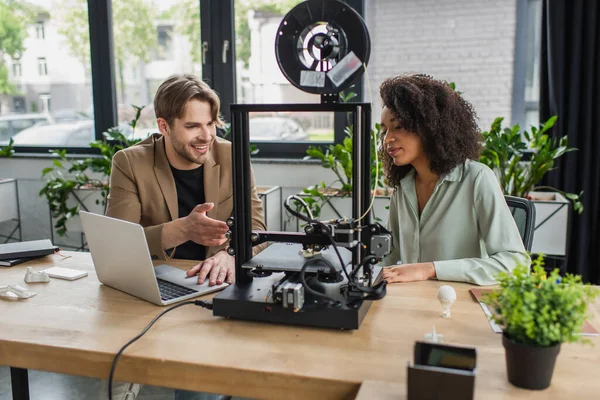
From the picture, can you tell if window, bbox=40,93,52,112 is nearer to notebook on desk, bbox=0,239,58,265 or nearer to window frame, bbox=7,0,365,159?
window frame, bbox=7,0,365,159

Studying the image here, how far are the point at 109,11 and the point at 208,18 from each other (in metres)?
0.80

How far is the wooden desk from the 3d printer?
0.05m

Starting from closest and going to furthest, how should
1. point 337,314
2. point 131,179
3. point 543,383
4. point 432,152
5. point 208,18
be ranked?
1. point 543,383
2. point 337,314
3. point 432,152
4. point 131,179
5. point 208,18

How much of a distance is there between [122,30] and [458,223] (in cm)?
329

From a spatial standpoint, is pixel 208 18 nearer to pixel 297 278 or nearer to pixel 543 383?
pixel 297 278

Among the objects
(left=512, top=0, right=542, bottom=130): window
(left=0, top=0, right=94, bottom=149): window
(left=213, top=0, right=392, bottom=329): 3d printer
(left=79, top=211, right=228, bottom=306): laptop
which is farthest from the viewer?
(left=0, top=0, right=94, bottom=149): window

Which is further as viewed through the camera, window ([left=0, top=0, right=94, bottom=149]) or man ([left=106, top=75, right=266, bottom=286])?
window ([left=0, top=0, right=94, bottom=149])

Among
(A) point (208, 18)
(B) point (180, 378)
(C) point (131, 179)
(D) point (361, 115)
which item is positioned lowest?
(B) point (180, 378)

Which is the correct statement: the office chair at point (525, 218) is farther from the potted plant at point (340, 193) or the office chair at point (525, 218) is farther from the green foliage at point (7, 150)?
the green foliage at point (7, 150)

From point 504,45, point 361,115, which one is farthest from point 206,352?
point 504,45

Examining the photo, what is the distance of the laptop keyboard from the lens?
56.0 inches

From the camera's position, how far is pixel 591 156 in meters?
3.24

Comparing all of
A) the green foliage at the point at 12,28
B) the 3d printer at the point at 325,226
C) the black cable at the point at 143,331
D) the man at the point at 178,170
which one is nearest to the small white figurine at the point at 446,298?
the 3d printer at the point at 325,226

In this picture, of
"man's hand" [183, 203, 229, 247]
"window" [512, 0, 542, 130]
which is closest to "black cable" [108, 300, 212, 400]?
"man's hand" [183, 203, 229, 247]
